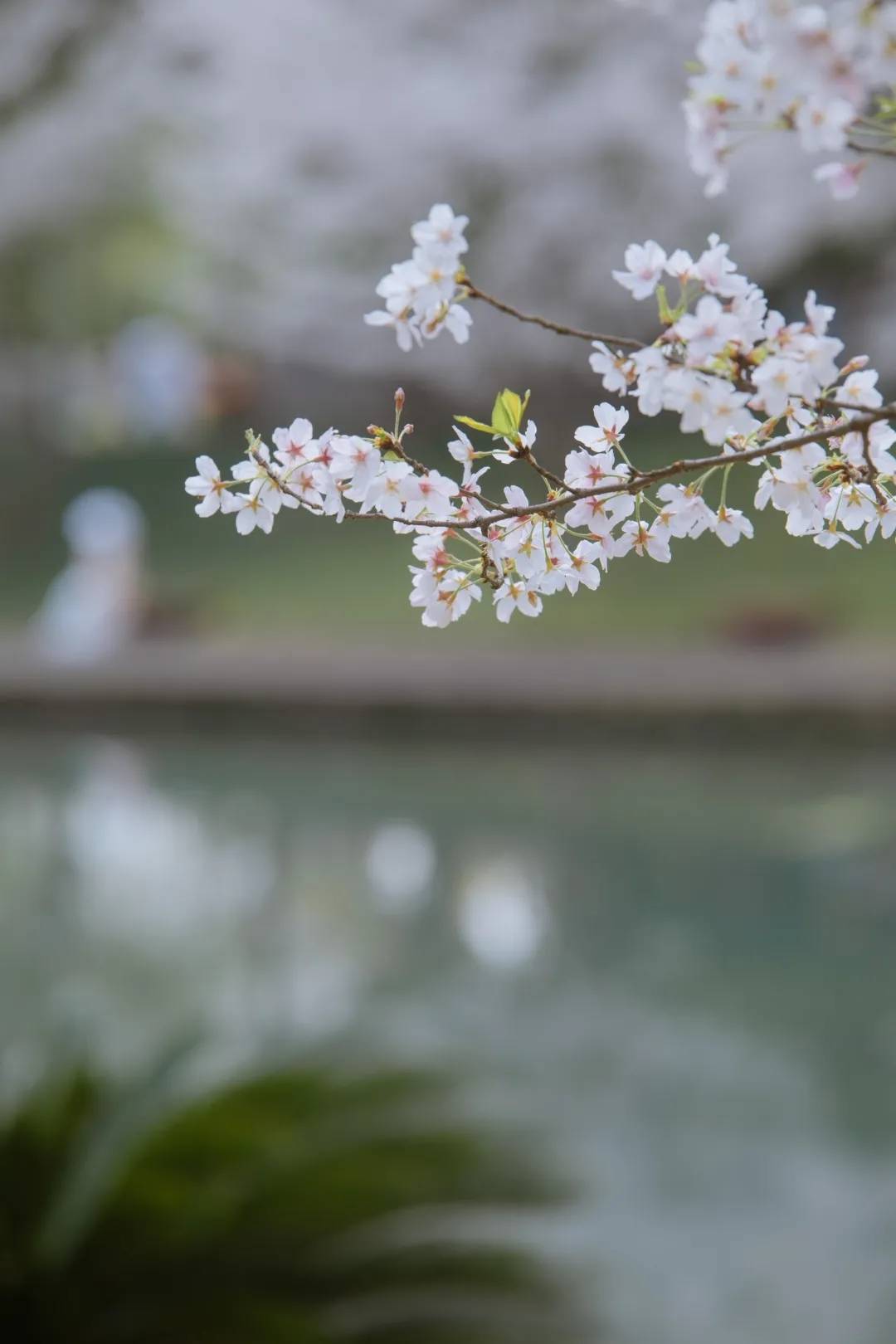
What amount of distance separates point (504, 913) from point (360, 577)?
2.05 meters

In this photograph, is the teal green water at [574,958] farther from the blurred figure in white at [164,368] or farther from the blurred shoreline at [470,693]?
the blurred figure in white at [164,368]

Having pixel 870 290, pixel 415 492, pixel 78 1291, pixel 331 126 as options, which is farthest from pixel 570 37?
pixel 415 492

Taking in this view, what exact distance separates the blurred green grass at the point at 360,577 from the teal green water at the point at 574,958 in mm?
919

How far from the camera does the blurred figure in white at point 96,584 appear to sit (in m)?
4.12

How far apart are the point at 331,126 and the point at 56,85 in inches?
32.4

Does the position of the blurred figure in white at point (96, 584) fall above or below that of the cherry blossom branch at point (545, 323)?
above

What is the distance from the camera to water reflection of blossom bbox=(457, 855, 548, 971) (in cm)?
214

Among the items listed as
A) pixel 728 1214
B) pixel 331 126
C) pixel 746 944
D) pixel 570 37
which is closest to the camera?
pixel 728 1214

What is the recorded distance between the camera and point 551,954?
2.12m

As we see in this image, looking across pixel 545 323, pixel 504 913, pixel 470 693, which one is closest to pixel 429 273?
pixel 545 323

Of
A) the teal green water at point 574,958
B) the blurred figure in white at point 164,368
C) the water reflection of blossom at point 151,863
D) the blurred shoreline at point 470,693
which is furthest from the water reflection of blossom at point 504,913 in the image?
the blurred figure in white at point 164,368

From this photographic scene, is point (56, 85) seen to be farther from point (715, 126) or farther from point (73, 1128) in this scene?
point (715, 126)

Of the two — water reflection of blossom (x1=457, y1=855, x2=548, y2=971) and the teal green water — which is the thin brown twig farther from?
water reflection of blossom (x1=457, y1=855, x2=548, y2=971)

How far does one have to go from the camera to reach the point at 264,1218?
3.62 feet
